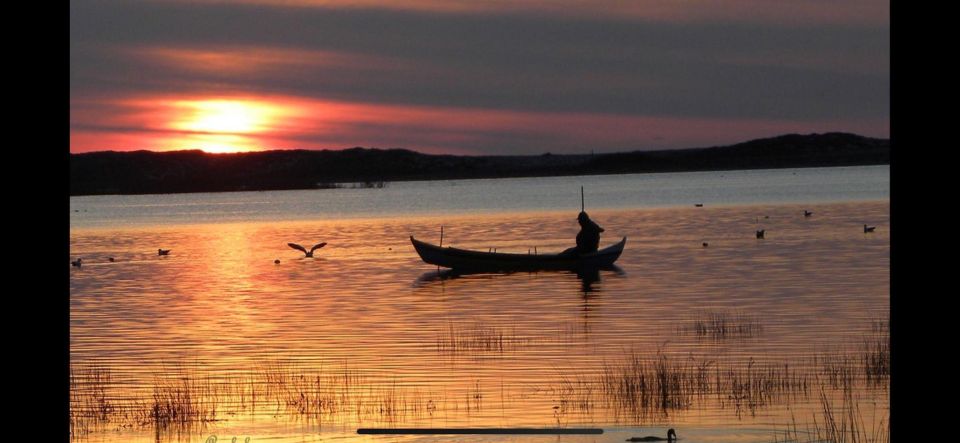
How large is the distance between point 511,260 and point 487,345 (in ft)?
57.8

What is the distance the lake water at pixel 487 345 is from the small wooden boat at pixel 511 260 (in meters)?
0.49

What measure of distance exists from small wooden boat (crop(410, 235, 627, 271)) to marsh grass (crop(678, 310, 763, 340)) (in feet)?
40.5

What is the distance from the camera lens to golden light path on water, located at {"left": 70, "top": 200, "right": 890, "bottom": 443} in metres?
13.9

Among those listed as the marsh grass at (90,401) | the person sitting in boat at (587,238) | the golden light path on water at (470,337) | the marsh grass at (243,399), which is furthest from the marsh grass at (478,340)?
the person sitting in boat at (587,238)

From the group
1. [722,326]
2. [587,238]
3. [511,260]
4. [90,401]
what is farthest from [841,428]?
[511,260]

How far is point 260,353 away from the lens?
21109 mm

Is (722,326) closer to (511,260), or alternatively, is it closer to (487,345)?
(487,345)

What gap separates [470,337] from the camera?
22094mm

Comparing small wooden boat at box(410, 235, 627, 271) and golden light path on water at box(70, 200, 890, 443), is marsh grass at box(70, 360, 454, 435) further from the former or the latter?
small wooden boat at box(410, 235, 627, 271)

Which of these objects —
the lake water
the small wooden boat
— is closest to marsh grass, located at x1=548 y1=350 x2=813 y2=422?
the lake water

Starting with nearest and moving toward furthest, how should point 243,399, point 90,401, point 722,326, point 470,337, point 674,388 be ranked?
point 674,388
point 90,401
point 243,399
point 470,337
point 722,326

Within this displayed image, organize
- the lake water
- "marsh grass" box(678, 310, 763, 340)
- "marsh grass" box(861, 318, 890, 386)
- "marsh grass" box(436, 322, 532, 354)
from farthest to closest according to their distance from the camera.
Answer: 1. "marsh grass" box(678, 310, 763, 340)
2. "marsh grass" box(436, 322, 532, 354)
3. "marsh grass" box(861, 318, 890, 386)
4. the lake water
